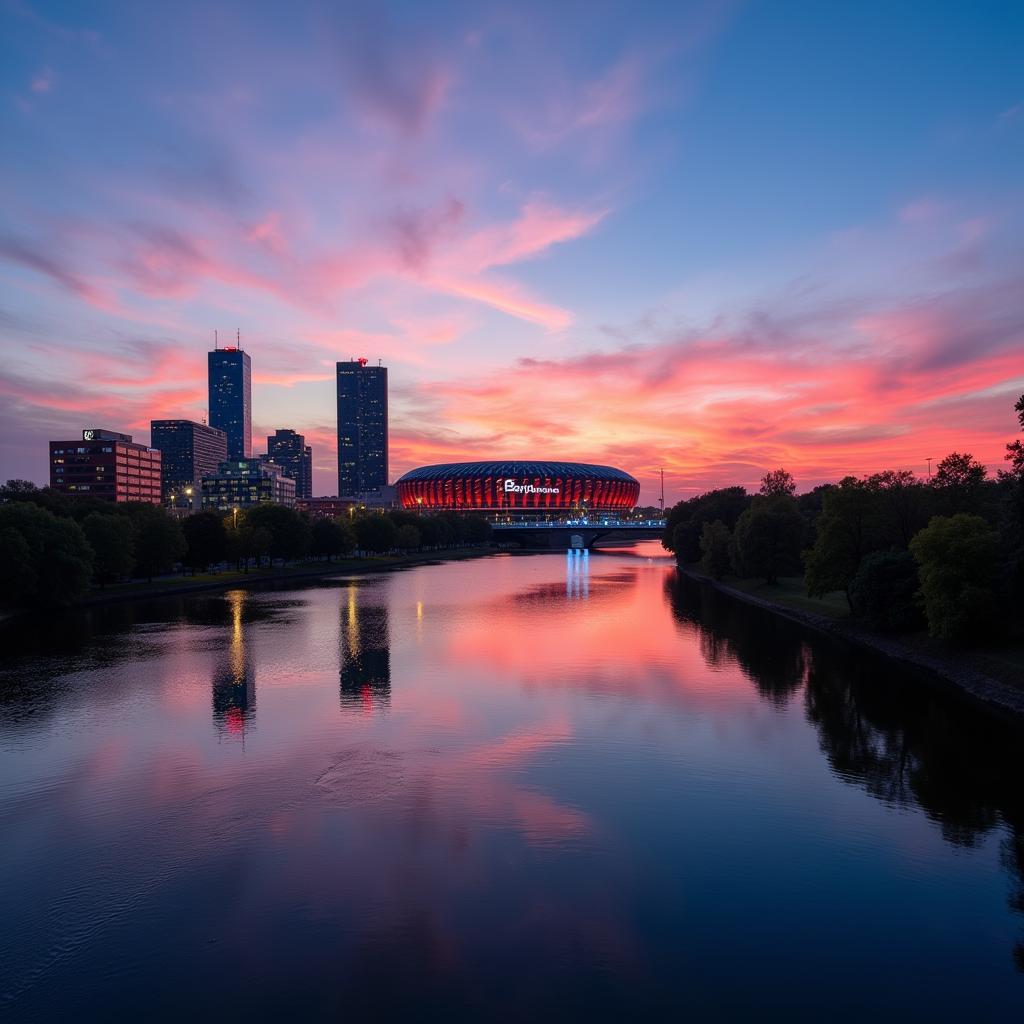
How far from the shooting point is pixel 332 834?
2175 cm

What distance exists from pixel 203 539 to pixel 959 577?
90585 mm

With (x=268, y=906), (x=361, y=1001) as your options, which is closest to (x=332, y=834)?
(x=268, y=906)

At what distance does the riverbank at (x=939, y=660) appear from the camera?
37875 mm

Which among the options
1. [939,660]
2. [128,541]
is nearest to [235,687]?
[939,660]

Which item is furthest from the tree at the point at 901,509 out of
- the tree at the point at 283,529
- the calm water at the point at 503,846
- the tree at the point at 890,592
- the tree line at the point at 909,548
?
the tree at the point at 283,529

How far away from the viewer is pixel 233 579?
335ft

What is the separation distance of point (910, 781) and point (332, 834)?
20374mm

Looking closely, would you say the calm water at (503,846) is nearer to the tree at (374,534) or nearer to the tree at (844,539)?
the tree at (844,539)

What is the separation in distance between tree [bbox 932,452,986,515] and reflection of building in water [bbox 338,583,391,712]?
47.5m

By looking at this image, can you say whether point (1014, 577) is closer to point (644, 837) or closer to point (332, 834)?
point (644, 837)

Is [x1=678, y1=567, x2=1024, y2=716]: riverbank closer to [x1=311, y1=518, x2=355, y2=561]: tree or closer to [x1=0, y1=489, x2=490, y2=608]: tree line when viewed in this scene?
[x1=0, y1=489, x2=490, y2=608]: tree line

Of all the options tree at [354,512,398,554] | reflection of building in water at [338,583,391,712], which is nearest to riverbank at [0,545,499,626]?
tree at [354,512,398,554]

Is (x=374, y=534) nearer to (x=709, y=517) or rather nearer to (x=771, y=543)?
(x=709, y=517)

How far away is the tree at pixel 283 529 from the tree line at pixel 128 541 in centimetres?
15
